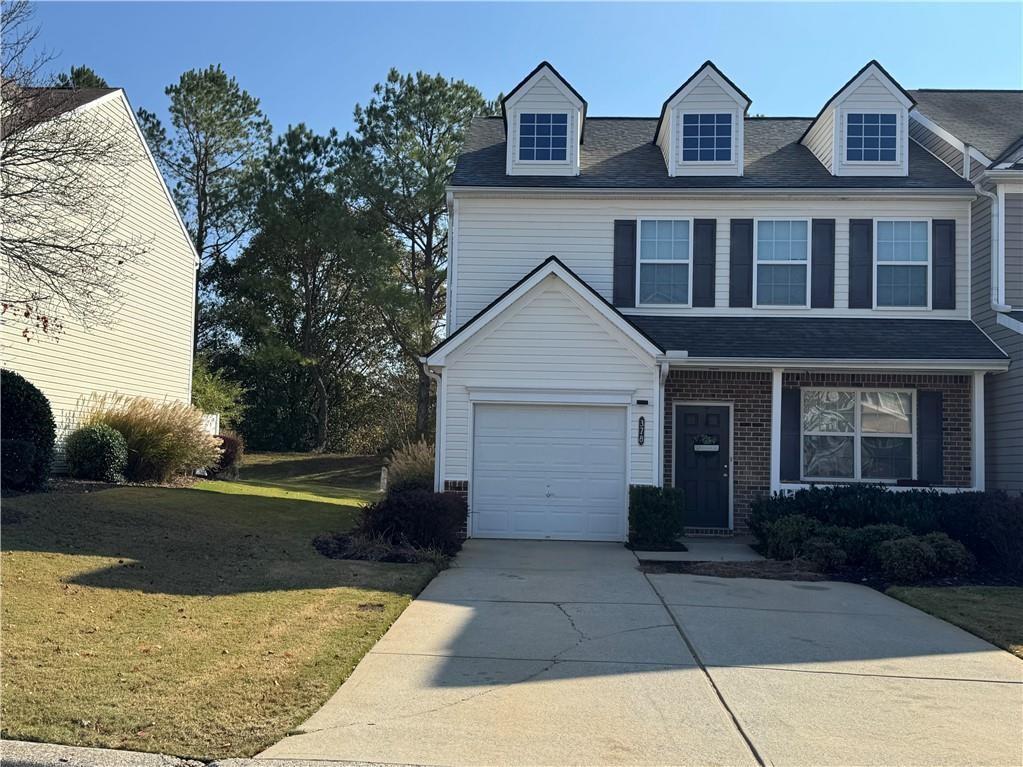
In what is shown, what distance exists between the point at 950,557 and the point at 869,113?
9.24 m

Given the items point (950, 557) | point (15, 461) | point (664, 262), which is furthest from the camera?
point (664, 262)

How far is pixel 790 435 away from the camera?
51.6 feet

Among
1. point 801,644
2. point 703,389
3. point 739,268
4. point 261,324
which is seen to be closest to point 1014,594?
point 801,644

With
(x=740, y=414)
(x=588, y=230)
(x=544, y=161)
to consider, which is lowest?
(x=740, y=414)

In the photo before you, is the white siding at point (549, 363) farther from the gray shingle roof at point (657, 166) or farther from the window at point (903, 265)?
Answer: the window at point (903, 265)

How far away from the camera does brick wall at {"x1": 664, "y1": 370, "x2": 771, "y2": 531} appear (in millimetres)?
15789

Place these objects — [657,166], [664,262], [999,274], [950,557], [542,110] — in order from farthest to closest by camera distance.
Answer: [657,166]
[542,110]
[664,262]
[999,274]
[950,557]

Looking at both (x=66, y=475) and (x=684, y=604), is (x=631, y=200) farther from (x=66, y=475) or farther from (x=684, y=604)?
(x=66, y=475)

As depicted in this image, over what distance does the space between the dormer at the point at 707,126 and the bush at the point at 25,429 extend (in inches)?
460

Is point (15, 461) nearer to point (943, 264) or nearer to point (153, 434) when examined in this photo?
point (153, 434)

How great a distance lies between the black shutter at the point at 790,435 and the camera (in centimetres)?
1565

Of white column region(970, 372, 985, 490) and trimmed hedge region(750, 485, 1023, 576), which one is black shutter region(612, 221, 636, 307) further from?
white column region(970, 372, 985, 490)

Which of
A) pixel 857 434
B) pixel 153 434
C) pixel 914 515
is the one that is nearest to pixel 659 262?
pixel 857 434

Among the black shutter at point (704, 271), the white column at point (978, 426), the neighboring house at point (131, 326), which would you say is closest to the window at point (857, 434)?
the white column at point (978, 426)
